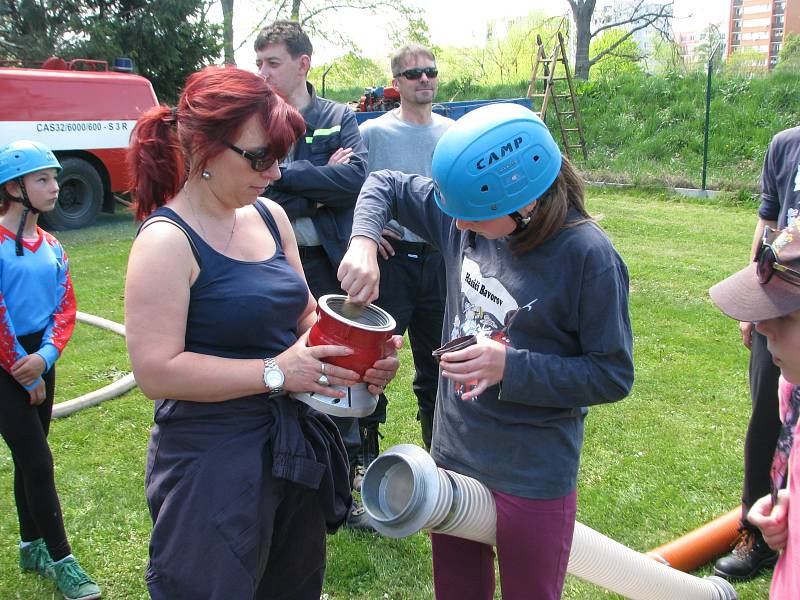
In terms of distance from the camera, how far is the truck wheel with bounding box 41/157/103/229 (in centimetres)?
1386

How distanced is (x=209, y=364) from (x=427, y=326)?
96.6 inches

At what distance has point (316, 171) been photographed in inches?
156

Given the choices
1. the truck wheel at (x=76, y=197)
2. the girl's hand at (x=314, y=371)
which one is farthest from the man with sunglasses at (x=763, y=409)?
the truck wheel at (x=76, y=197)

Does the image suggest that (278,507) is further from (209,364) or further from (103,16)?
(103,16)

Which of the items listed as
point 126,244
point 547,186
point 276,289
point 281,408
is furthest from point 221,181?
point 126,244

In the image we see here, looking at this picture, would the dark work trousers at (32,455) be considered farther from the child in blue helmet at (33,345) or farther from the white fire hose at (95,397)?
the white fire hose at (95,397)

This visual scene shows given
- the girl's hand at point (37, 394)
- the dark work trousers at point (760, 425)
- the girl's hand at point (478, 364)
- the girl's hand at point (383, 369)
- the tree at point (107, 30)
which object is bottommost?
the dark work trousers at point (760, 425)

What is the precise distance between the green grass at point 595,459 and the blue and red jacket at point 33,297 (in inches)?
42.2

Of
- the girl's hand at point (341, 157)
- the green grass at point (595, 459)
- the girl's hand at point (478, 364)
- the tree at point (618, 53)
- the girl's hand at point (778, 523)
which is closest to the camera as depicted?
the girl's hand at point (778, 523)

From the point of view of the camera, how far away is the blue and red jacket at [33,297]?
11.0 feet

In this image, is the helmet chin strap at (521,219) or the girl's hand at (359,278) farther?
the girl's hand at (359,278)

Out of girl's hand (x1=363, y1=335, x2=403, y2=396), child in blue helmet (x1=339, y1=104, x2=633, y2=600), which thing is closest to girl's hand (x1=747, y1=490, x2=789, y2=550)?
child in blue helmet (x1=339, y1=104, x2=633, y2=600)

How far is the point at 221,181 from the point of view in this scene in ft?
7.05

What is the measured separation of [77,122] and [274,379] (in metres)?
13.5
